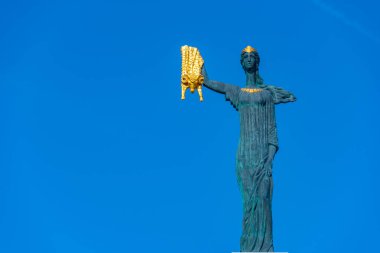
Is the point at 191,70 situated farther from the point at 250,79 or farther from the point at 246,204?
the point at 246,204

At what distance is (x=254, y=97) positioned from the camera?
2027 cm

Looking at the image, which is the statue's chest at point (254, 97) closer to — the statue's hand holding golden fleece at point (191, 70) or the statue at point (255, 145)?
the statue at point (255, 145)

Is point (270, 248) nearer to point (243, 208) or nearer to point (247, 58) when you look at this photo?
point (243, 208)

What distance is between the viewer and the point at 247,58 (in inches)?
818

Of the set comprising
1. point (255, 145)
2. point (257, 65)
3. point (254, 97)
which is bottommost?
point (255, 145)

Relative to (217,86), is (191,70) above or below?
above

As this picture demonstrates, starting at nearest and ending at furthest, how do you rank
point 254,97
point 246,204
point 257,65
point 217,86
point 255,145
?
point 246,204, point 255,145, point 254,97, point 217,86, point 257,65

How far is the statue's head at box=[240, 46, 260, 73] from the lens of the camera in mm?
20750

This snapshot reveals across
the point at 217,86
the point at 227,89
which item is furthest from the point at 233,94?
the point at 217,86

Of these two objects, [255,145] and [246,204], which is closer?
[246,204]

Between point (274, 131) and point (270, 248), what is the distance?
2.63m

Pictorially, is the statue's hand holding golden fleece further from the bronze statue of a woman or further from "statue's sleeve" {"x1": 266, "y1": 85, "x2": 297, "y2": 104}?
"statue's sleeve" {"x1": 266, "y1": 85, "x2": 297, "y2": 104}

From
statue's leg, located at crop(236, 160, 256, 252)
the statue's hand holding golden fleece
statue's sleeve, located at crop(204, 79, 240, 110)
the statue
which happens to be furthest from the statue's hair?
statue's leg, located at crop(236, 160, 256, 252)

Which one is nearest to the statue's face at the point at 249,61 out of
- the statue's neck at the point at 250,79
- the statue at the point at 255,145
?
the statue at the point at 255,145
